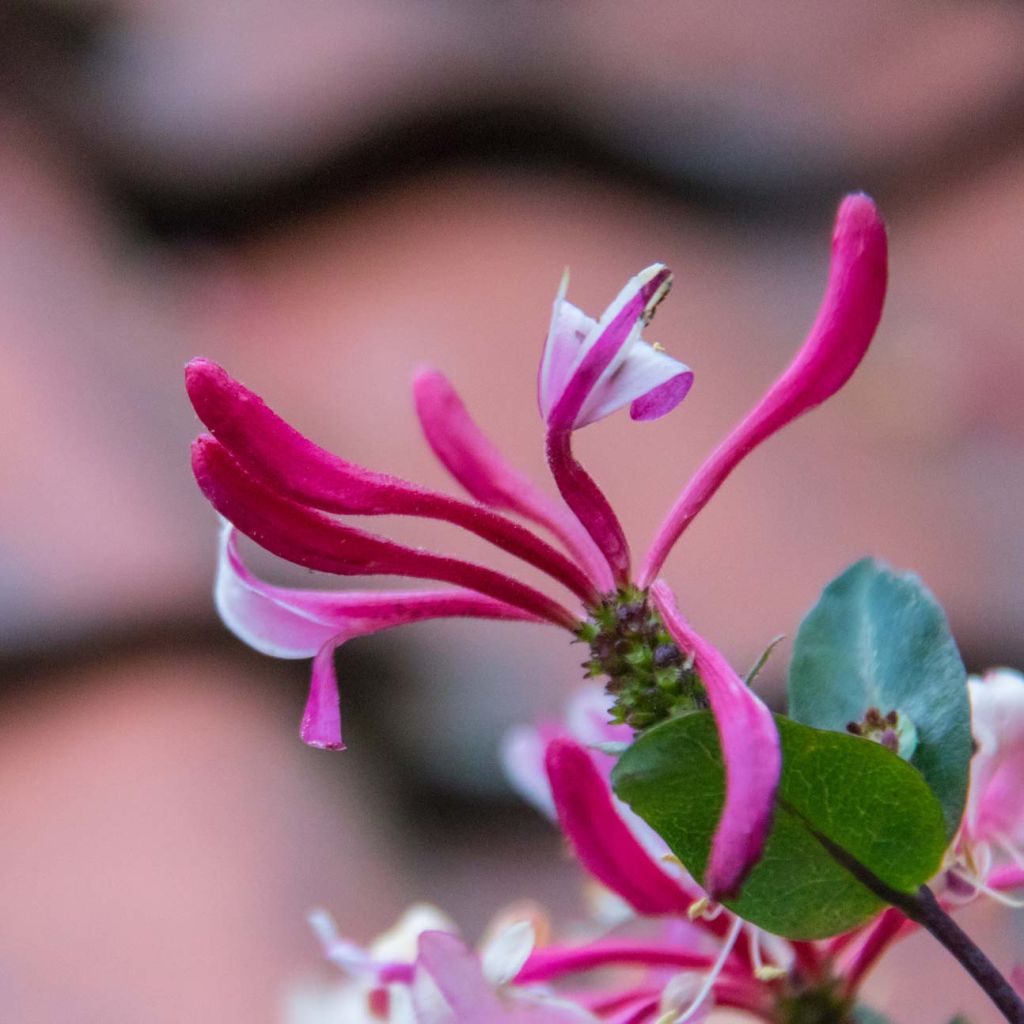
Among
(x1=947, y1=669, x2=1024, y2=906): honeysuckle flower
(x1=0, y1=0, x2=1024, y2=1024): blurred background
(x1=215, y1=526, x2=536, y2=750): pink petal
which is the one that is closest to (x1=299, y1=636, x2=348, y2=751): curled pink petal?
(x1=215, y1=526, x2=536, y2=750): pink petal

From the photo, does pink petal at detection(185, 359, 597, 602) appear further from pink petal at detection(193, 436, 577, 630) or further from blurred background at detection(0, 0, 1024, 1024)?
blurred background at detection(0, 0, 1024, 1024)

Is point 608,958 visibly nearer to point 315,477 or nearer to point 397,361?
point 315,477

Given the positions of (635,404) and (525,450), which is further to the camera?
(525,450)

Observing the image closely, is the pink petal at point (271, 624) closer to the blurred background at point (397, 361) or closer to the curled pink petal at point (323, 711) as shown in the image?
the curled pink petal at point (323, 711)

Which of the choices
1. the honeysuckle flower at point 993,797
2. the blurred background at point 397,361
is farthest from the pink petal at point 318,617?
the blurred background at point 397,361

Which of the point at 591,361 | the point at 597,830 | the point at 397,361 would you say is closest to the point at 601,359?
the point at 591,361

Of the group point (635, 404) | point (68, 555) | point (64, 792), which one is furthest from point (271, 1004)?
point (635, 404)

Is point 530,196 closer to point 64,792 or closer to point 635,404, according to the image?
point 64,792

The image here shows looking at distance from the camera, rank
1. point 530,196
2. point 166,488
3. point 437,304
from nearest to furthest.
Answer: point 166,488, point 437,304, point 530,196
